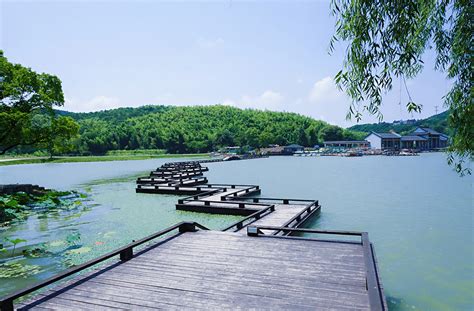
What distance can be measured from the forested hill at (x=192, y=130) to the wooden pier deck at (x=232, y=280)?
7723 centimetres

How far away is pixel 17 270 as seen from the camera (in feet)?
22.3

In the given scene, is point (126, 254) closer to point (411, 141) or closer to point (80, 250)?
point (80, 250)

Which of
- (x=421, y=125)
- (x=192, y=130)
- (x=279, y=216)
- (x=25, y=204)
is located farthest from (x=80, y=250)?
(x=421, y=125)

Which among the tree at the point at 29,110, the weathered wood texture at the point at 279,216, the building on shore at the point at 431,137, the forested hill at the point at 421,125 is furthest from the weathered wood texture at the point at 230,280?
the building on shore at the point at 431,137

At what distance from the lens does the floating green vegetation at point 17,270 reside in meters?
6.53

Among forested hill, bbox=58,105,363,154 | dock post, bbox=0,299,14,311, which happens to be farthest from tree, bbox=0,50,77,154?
forested hill, bbox=58,105,363,154

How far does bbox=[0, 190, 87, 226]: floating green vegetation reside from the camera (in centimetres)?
1183

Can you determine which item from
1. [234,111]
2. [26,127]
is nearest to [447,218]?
[26,127]

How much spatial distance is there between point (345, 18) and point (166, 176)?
20.9m

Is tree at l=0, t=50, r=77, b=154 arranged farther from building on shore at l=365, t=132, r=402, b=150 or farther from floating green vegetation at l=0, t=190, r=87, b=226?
building on shore at l=365, t=132, r=402, b=150

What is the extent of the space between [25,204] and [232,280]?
14208mm

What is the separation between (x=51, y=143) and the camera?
58.7 feet

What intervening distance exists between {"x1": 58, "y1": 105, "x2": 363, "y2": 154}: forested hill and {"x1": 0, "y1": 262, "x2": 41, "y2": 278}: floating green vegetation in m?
73.3

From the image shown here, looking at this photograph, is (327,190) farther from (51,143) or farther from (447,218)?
(51,143)
